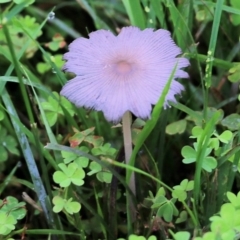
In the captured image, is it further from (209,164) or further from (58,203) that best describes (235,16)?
(58,203)

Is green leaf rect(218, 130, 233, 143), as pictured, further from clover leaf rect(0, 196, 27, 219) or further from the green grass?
clover leaf rect(0, 196, 27, 219)

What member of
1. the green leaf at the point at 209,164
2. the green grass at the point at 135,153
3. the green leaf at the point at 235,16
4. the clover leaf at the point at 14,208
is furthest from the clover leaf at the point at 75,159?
the green leaf at the point at 235,16

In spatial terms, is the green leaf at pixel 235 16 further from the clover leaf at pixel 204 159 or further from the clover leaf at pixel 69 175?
the clover leaf at pixel 69 175

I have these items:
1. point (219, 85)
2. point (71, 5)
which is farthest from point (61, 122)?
point (71, 5)

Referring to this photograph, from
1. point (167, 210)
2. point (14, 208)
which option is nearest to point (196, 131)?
point (167, 210)

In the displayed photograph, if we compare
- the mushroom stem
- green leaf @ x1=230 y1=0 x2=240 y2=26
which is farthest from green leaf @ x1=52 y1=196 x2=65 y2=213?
green leaf @ x1=230 y1=0 x2=240 y2=26

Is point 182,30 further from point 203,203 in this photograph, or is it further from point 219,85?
point 203,203
